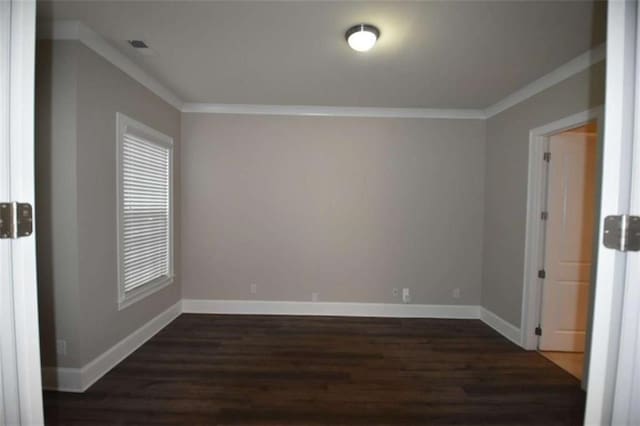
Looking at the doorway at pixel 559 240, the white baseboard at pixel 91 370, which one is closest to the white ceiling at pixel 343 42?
the doorway at pixel 559 240

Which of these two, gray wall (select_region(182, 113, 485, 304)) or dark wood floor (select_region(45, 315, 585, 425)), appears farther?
gray wall (select_region(182, 113, 485, 304))

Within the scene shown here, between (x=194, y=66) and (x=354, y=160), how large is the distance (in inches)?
82.8

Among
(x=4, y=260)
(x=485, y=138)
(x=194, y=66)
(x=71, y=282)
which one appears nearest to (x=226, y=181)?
(x=194, y=66)

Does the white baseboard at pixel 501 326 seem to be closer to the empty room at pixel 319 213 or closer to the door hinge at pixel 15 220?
the empty room at pixel 319 213

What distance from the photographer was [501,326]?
3311 millimetres

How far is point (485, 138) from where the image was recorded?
3723 millimetres

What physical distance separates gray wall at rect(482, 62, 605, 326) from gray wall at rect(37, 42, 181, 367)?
160 inches

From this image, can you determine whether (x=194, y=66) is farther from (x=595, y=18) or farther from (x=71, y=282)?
(x=595, y=18)

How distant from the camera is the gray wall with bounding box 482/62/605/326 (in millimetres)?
2668

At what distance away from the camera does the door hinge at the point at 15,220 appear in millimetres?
774

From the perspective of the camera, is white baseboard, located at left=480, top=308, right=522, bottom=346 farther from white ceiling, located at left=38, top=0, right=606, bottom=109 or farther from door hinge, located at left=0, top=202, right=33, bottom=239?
door hinge, located at left=0, top=202, right=33, bottom=239

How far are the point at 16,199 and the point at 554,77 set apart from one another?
3786 mm

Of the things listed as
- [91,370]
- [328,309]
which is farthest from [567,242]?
[91,370]

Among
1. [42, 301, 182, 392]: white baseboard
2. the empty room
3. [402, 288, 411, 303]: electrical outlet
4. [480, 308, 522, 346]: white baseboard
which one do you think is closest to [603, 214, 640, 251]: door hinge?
the empty room
